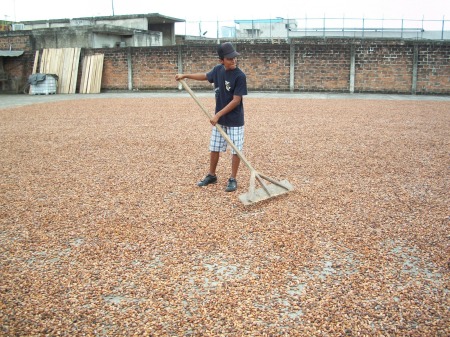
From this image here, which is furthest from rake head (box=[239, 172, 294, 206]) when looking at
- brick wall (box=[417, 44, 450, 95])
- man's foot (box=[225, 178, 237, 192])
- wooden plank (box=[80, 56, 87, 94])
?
wooden plank (box=[80, 56, 87, 94])

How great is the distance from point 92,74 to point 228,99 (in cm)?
1763

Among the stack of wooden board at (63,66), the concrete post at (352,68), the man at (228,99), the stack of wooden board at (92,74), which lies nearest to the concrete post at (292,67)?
the concrete post at (352,68)

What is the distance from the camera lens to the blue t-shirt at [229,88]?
→ 4.58 meters

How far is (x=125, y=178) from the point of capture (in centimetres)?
549

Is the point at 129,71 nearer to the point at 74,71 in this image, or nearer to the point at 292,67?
the point at 74,71

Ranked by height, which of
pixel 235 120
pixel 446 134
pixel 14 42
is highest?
pixel 14 42

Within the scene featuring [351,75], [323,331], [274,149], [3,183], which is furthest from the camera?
[351,75]

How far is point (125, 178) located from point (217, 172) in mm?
1152

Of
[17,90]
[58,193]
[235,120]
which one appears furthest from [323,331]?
[17,90]

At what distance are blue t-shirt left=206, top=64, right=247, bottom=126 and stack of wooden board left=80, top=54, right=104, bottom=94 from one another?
56.8 feet

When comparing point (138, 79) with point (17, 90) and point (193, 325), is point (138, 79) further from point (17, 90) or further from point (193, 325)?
point (193, 325)

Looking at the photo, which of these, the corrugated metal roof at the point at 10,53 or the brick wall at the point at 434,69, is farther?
the corrugated metal roof at the point at 10,53

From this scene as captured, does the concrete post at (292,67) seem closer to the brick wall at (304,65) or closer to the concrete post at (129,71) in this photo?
the brick wall at (304,65)

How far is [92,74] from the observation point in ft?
68.3
